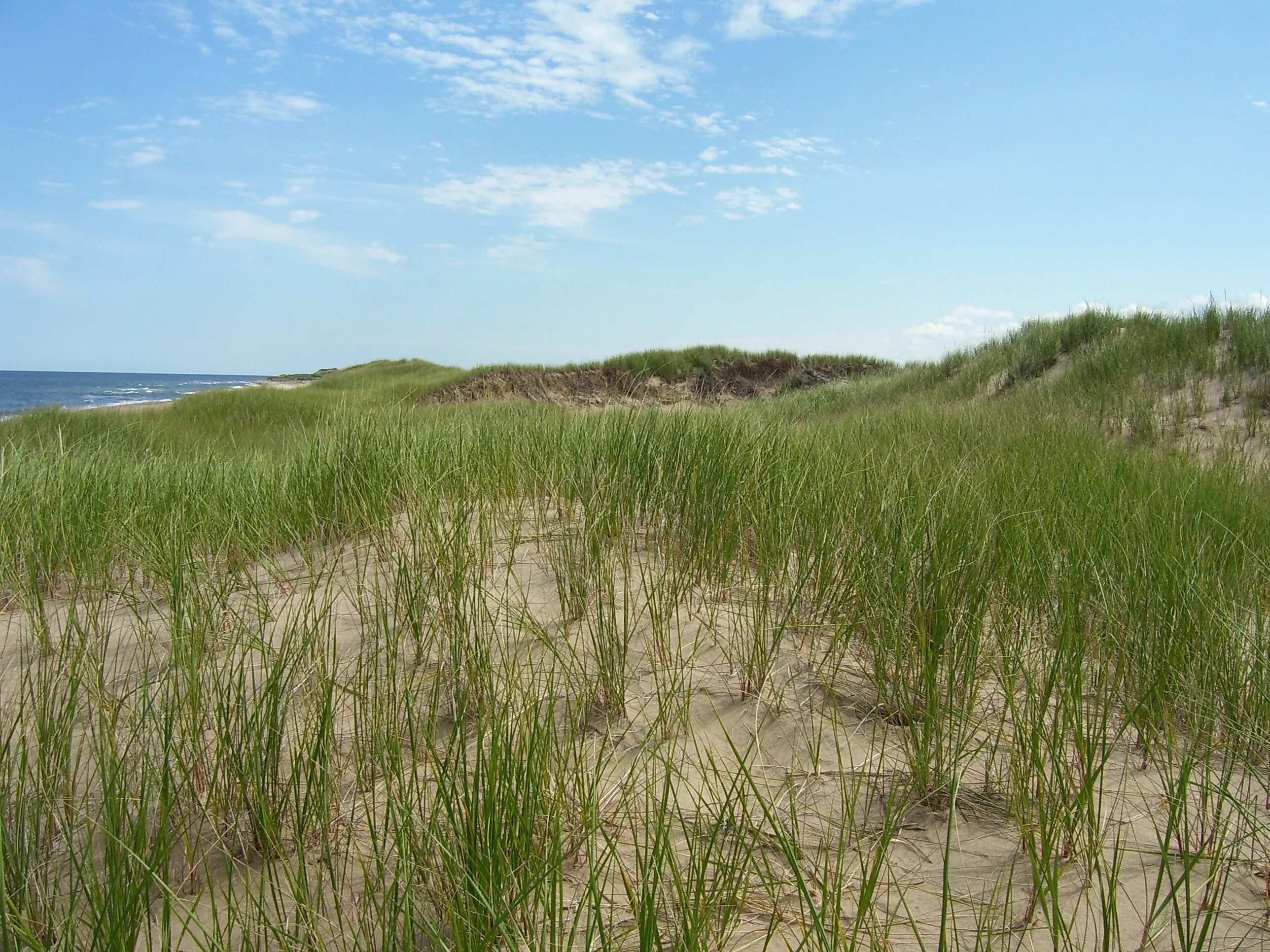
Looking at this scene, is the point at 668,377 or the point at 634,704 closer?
the point at 634,704

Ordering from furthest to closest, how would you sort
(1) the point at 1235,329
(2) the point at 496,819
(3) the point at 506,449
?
(1) the point at 1235,329 < (3) the point at 506,449 < (2) the point at 496,819

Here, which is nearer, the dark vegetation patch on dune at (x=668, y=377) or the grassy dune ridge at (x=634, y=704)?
the grassy dune ridge at (x=634, y=704)

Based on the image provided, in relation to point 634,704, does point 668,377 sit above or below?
above

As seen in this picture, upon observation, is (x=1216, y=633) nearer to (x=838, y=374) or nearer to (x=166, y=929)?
(x=166, y=929)

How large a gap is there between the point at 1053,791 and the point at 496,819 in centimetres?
108

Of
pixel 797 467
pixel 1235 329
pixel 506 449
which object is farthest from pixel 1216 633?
pixel 1235 329

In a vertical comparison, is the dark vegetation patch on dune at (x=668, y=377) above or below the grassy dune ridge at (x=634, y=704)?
above

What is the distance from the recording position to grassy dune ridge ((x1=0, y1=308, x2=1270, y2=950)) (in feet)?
4.45

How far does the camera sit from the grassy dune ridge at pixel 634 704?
136cm

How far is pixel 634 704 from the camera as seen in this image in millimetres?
2045

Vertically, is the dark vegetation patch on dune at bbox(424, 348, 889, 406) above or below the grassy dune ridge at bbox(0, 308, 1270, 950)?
above

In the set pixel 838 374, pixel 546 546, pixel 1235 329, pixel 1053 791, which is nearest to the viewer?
pixel 1053 791

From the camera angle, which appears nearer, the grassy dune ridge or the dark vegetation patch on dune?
the grassy dune ridge

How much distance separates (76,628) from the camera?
2002mm
